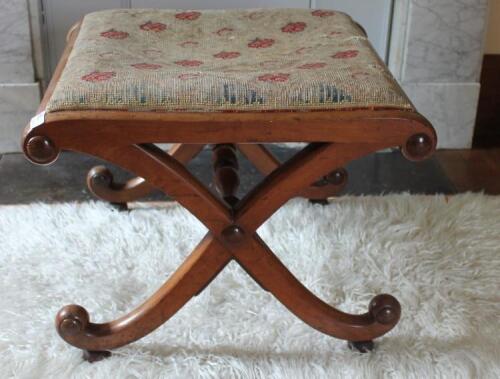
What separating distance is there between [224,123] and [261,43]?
1.13 ft

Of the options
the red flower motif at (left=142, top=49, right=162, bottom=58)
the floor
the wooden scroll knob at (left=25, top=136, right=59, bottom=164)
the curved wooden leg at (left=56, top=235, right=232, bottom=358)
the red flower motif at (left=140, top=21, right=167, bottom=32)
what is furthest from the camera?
the floor

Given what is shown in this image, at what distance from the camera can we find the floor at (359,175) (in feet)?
5.23

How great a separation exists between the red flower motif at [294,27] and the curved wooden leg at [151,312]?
42 cm

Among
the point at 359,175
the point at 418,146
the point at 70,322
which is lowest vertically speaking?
the point at 359,175

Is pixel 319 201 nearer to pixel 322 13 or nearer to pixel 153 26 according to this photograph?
pixel 322 13

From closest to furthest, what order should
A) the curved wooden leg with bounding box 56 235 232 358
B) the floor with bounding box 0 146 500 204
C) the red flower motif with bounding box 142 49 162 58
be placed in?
the curved wooden leg with bounding box 56 235 232 358 → the red flower motif with bounding box 142 49 162 58 → the floor with bounding box 0 146 500 204

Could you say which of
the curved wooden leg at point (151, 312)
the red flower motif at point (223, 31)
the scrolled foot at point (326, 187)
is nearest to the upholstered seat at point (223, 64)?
the red flower motif at point (223, 31)

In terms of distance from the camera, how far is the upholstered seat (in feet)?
3.03

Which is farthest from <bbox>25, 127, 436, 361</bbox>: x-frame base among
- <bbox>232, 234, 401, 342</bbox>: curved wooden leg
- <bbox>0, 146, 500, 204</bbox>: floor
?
<bbox>0, 146, 500, 204</bbox>: floor

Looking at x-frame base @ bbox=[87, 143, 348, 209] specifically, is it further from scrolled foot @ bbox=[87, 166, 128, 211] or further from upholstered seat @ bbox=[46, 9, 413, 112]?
upholstered seat @ bbox=[46, 9, 413, 112]

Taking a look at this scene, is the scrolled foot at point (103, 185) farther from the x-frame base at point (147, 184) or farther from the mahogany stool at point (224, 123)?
the mahogany stool at point (224, 123)

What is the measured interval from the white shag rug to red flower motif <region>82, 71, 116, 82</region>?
0.38 metres

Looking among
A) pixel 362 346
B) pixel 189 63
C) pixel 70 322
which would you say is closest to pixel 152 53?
pixel 189 63

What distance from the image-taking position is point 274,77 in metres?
0.99
